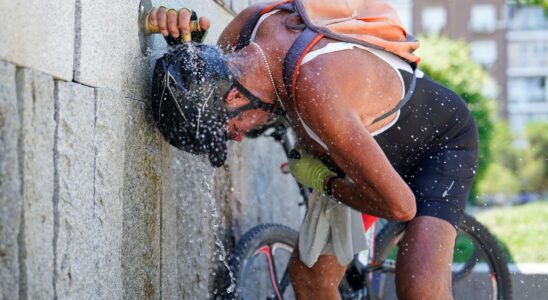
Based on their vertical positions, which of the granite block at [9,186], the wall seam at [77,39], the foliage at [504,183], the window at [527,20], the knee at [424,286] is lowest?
the foliage at [504,183]

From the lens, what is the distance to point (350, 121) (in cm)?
276

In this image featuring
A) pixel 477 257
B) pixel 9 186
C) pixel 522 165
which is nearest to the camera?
pixel 9 186

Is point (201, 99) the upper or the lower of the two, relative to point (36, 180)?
upper

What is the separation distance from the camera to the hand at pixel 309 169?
11.0 ft

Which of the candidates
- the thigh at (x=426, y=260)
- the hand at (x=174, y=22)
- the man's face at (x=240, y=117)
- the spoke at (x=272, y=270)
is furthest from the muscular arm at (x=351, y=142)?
the spoke at (x=272, y=270)

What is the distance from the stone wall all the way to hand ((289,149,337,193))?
17.7 inches

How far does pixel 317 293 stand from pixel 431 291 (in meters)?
0.63

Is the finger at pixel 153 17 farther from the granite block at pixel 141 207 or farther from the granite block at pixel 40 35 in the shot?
the granite block at pixel 40 35

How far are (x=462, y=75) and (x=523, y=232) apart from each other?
14834mm

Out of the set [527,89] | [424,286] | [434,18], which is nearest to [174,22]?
[424,286]

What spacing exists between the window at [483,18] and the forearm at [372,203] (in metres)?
51.0

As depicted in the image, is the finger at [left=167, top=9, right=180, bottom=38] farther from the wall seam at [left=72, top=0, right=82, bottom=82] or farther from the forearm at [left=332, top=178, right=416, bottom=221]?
the forearm at [left=332, top=178, right=416, bottom=221]

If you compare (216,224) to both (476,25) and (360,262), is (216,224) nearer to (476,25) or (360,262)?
(360,262)

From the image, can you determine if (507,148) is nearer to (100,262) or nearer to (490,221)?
(490,221)
